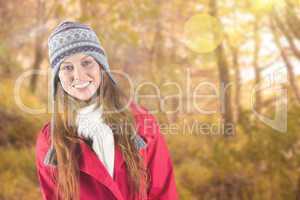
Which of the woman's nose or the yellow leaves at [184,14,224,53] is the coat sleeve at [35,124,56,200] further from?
the yellow leaves at [184,14,224,53]

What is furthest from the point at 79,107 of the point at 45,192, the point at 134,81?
the point at 134,81

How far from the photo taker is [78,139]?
145 cm

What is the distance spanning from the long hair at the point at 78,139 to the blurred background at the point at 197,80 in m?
1.43

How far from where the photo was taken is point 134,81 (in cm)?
312

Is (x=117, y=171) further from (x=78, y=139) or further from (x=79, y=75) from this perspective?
(x=79, y=75)

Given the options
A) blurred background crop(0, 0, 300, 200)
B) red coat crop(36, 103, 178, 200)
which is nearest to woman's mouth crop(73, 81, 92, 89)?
red coat crop(36, 103, 178, 200)

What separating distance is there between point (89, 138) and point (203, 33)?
5.94ft

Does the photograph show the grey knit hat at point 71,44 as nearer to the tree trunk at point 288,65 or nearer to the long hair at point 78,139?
the long hair at point 78,139

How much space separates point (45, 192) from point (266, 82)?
6.44ft

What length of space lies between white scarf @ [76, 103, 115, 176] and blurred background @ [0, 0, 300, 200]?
4.79 feet

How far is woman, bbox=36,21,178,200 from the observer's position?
1416 mm

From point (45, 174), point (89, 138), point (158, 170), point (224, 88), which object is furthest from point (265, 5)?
point (45, 174)

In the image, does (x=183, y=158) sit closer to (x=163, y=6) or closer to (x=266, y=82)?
(x=266, y=82)

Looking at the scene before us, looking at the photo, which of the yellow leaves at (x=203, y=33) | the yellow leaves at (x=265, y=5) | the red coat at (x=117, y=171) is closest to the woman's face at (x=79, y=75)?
the red coat at (x=117, y=171)
